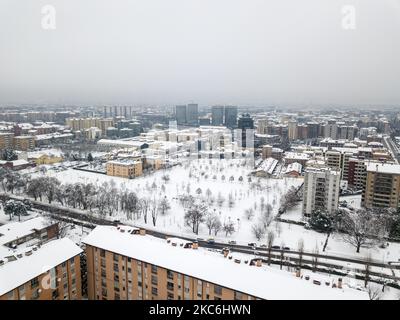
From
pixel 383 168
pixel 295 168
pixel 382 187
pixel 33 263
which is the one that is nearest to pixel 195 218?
pixel 33 263

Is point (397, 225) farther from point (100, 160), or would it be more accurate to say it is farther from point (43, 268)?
point (100, 160)

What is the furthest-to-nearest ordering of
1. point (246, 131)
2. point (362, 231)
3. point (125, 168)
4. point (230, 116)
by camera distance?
point (230, 116)
point (246, 131)
point (125, 168)
point (362, 231)

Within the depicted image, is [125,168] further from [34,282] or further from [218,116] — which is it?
[218,116]

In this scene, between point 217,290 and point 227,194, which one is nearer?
point 217,290

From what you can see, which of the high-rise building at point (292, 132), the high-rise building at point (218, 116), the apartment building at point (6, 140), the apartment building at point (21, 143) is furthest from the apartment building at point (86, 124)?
the high-rise building at point (292, 132)

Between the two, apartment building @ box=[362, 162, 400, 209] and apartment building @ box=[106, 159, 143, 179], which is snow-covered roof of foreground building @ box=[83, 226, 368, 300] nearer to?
apartment building @ box=[362, 162, 400, 209]

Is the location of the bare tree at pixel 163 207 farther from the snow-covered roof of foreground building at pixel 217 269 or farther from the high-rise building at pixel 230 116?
the high-rise building at pixel 230 116
